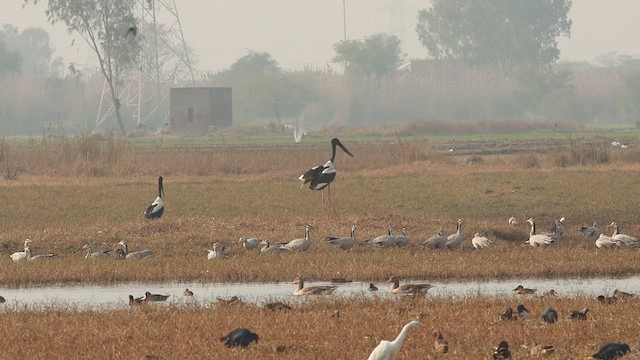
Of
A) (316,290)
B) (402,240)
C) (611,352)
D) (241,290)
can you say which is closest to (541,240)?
(402,240)

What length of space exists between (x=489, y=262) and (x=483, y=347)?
716cm

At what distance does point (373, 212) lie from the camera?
25812mm

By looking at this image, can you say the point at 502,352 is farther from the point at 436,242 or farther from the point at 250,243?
the point at 250,243

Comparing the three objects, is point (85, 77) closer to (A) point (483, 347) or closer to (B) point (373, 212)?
(B) point (373, 212)

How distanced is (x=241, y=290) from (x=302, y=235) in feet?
17.5

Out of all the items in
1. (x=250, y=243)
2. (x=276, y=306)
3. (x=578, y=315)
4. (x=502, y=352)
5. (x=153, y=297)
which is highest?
(x=502, y=352)

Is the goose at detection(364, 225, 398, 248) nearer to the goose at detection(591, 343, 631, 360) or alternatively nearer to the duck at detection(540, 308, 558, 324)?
the duck at detection(540, 308, 558, 324)

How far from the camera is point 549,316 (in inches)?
484

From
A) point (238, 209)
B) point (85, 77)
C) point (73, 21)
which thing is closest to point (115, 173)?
point (238, 209)

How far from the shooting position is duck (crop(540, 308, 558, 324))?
1229 cm

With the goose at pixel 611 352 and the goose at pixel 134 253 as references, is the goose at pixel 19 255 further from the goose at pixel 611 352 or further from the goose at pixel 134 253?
the goose at pixel 611 352

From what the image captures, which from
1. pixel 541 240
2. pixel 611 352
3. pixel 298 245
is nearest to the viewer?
pixel 611 352

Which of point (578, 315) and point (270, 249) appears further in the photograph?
point (270, 249)

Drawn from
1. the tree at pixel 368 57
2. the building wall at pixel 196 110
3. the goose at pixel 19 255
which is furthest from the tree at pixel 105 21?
the goose at pixel 19 255
